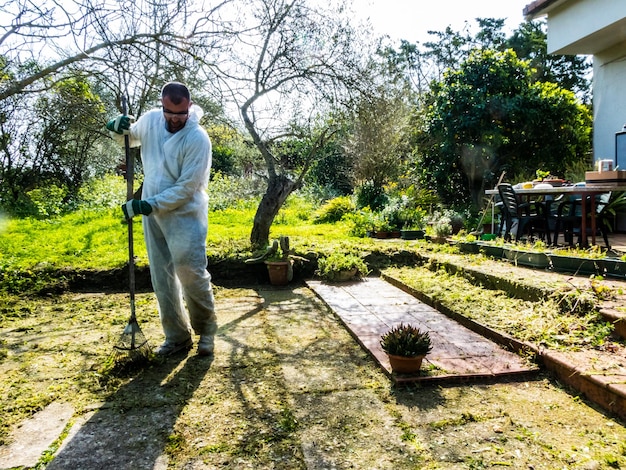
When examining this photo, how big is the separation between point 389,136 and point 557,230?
24.7 feet

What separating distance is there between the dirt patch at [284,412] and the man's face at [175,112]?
1.66 metres

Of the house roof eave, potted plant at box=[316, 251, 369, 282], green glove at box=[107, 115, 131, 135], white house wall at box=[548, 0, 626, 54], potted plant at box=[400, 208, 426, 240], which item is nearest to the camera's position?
green glove at box=[107, 115, 131, 135]

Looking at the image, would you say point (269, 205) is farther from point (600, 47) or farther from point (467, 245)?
point (600, 47)

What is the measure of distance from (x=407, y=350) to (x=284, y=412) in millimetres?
833

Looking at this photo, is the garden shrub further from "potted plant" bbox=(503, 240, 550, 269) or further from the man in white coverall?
the man in white coverall

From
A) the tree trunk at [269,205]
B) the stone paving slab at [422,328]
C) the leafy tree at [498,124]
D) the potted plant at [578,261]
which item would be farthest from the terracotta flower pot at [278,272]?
the leafy tree at [498,124]

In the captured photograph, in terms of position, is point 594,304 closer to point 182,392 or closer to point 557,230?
point 557,230

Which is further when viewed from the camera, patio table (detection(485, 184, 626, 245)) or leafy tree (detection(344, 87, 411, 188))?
leafy tree (detection(344, 87, 411, 188))

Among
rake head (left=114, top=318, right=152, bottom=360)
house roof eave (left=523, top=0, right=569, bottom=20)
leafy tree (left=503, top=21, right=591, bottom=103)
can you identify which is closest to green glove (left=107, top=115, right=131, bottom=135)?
rake head (left=114, top=318, right=152, bottom=360)

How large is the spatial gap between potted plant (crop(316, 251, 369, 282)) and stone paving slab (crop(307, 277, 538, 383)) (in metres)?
0.15

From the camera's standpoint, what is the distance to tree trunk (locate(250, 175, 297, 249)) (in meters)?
6.57

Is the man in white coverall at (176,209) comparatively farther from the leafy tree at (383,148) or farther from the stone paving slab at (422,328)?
the leafy tree at (383,148)

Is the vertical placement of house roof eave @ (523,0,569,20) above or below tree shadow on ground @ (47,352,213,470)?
above

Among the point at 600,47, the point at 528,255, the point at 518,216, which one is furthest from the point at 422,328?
the point at 600,47
